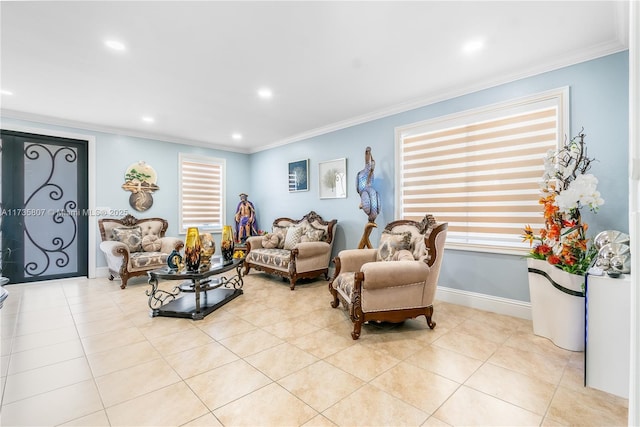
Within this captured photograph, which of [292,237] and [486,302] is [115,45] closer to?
[292,237]

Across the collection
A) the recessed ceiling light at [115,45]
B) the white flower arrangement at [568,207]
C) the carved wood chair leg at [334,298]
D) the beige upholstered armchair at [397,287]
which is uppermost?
the recessed ceiling light at [115,45]

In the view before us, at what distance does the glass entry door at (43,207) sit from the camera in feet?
14.3

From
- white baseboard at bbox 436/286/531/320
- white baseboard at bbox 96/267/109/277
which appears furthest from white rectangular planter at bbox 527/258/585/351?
white baseboard at bbox 96/267/109/277

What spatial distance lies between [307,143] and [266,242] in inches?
75.6

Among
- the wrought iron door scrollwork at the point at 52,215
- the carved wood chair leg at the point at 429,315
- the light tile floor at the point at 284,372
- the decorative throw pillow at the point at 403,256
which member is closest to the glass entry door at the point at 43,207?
the wrought iron door scrollwork at the point at 52,215

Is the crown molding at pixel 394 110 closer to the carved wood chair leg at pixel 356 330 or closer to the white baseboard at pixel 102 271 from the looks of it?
the white baseboard at pixel 102 271

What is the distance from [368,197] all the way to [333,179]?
3.45 ft

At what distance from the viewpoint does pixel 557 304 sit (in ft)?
8.25

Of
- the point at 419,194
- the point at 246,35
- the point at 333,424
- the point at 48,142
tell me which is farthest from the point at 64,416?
the point at 48,142

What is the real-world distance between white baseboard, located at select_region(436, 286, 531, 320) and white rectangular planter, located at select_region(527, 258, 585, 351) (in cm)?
37

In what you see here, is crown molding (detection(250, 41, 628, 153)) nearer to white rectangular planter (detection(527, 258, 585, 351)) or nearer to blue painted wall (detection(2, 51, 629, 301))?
blue painted wall (detection(2, 51, 629, 301))

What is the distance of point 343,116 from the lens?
4.54m

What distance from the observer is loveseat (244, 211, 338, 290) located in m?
4.34

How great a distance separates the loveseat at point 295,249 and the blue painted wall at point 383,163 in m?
0.28
